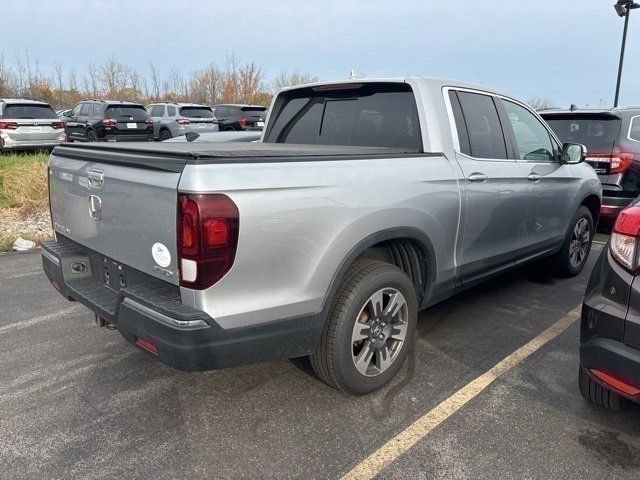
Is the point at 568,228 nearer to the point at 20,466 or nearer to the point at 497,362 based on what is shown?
the point at 497,362

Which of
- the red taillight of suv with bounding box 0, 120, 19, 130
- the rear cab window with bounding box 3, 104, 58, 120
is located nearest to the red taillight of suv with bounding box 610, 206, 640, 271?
the red taillight of suv with bounding box 0, 120, 19, 130

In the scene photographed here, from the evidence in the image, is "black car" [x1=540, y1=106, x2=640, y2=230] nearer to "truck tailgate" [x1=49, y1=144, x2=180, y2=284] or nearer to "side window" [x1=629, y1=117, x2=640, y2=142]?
"side window" [x1=629, y1=117, x2=640, y2=142]

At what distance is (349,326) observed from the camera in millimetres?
2674

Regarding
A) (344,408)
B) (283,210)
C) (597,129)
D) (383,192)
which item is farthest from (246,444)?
(597,129)

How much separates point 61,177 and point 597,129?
6268 mm

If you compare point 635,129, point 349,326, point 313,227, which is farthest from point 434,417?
point 635,129

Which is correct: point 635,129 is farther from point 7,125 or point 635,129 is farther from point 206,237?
point 7,125

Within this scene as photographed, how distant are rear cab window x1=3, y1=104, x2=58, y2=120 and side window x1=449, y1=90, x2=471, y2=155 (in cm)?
1336

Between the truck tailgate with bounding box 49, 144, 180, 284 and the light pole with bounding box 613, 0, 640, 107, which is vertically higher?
the light pole with bounding box 613, 0, 640, 107

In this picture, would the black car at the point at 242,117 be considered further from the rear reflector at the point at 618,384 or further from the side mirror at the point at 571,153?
the rear reflector at the point at 618,384

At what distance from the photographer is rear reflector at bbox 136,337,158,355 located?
2304mm

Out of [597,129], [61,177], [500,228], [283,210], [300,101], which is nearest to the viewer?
[283,210]

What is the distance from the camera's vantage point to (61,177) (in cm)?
313

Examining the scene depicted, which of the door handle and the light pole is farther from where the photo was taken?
the light pole
